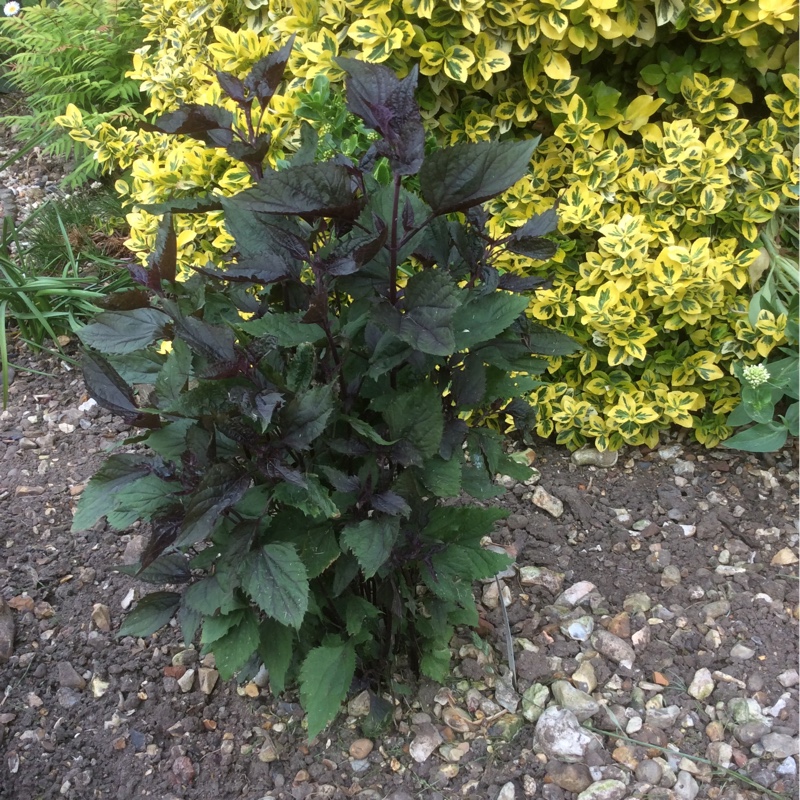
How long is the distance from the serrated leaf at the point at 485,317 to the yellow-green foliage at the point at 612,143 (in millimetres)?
1093

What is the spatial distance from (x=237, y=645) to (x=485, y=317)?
28.1 inches

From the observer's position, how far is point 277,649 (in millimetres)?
1386

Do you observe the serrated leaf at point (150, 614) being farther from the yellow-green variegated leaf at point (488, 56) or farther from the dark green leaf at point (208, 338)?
the yellow-green variegated leaf at point (488, 56)

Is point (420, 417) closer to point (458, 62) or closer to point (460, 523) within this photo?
point (460, 523)

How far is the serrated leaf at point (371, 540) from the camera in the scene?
46.6 inches

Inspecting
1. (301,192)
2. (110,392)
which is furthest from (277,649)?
(301,192)

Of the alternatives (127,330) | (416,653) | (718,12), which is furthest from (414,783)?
(718,12)

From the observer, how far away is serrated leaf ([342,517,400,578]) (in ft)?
3.88

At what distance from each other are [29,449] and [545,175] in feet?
6.52

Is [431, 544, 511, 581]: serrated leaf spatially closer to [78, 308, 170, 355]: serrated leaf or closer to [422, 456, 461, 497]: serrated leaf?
[422, 456, 461, 497]: serrated leaf

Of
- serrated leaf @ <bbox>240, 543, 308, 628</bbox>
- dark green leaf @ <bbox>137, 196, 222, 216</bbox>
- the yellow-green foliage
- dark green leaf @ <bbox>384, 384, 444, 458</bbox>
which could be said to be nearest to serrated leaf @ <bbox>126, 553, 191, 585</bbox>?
serrated leaf @ <bbox>240, 543, 308, 628</bbox>

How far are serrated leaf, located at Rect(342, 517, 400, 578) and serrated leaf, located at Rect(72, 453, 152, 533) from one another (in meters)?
0.35

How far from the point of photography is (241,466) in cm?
119

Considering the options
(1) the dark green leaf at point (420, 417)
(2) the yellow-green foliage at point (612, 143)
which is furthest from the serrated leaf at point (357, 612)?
(2) the yellow-green foliage at point (612, 143)
